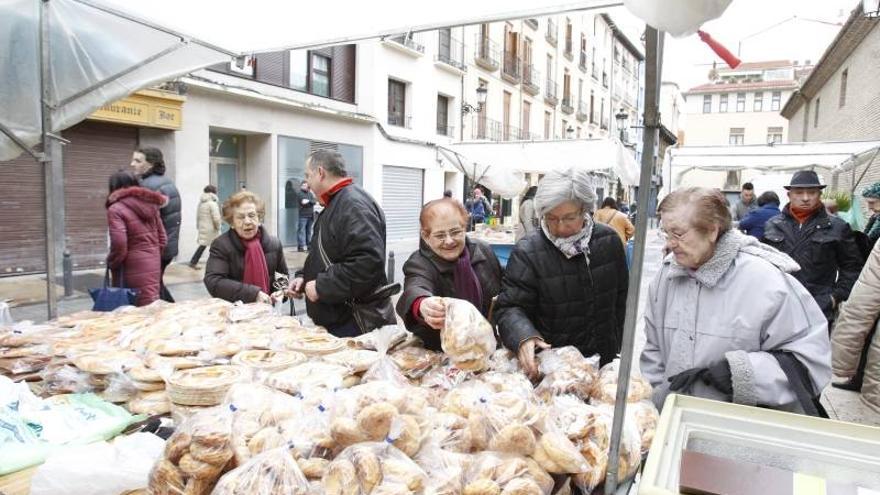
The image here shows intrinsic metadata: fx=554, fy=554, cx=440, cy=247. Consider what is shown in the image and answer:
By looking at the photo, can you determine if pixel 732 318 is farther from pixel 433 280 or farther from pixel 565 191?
pixel 433 280

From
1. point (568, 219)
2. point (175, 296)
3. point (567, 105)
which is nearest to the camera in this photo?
point (568, 219)

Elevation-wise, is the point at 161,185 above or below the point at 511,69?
below

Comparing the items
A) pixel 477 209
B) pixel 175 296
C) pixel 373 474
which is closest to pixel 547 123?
pixel 477 209

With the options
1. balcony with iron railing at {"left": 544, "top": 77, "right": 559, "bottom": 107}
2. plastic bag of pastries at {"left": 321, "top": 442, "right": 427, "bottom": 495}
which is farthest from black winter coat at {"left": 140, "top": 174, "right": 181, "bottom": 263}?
balcony with iron railing at {"left": 544, "top": 77, "right": 559, "bottom": 107}

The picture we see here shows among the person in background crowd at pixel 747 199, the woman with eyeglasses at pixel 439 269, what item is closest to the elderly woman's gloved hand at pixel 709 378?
the woman with eyeglasses at pixel 439 269

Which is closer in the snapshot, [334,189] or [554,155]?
[334,189]

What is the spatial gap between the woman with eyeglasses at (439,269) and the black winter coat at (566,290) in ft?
0.57

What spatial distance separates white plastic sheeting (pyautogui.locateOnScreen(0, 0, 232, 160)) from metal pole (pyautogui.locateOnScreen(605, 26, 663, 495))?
11.3ft

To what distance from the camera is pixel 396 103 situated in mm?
19219

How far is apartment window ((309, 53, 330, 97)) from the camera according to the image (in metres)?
15.7

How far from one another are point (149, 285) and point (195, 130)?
834 centimetres

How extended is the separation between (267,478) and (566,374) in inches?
42.5

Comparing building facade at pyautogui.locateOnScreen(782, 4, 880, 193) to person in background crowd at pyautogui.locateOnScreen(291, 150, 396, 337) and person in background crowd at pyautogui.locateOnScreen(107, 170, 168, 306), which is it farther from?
Answer: person in background crowd at pyautogui.locateOnScreen(107, 170, 168, 306)

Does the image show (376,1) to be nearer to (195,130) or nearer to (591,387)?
(591,387)
